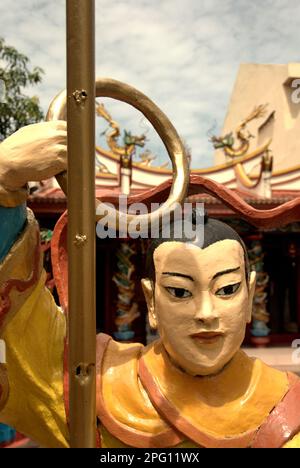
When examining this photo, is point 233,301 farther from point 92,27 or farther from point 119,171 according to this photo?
point 119,171

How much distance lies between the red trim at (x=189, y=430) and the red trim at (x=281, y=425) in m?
0.03

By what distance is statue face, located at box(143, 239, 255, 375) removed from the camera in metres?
1.32

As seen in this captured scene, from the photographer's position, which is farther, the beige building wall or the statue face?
the beige building wall

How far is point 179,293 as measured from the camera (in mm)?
1353

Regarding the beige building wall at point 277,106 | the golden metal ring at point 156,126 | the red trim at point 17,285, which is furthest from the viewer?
the beige building wall at point 277,106

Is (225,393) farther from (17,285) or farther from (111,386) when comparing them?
(17,285)

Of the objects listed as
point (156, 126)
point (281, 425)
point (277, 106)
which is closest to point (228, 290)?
point (281, 425)

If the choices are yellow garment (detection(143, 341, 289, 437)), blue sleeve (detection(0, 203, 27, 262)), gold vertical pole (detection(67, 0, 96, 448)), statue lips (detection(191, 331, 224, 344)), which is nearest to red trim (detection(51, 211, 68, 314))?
blue sleeve (detection(0, 203, 27, 262))

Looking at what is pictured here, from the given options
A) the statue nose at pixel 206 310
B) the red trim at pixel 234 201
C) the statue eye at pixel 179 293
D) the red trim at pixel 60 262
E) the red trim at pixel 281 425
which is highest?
the red trim at pixel 234 201

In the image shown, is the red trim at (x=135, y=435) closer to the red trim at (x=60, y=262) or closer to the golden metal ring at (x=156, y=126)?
the red trim at (x=60, y=262)

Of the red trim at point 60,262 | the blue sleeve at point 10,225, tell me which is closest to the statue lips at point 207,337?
the red trim at point 60,262

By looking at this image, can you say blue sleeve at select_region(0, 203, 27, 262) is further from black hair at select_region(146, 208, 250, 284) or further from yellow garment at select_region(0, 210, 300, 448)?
black hair at select_region(146, 208, 250, 284)

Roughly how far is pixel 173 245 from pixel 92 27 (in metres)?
0.74

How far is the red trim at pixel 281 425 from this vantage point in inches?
51.1
